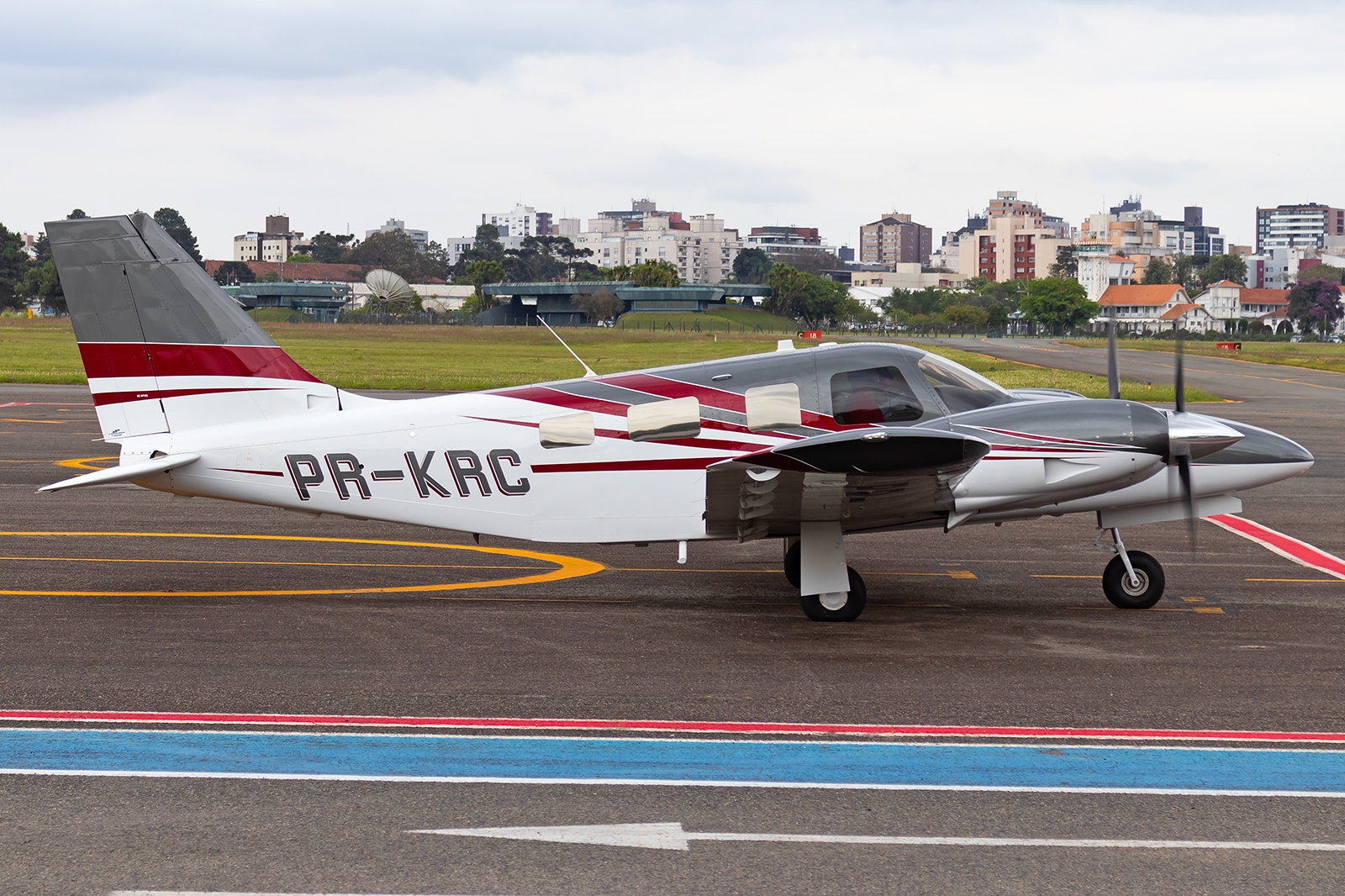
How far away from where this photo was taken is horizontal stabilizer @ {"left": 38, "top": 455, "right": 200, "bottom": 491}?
436 inches

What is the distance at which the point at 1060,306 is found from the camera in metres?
188

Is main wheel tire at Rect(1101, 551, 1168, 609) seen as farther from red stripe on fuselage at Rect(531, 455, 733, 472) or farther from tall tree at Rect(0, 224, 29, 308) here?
tall tree at Rect(0, 224, 29, 308)

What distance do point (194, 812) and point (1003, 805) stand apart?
4630 mm

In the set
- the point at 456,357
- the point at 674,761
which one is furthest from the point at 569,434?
the point at 456,357

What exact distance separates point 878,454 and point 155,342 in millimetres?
7498

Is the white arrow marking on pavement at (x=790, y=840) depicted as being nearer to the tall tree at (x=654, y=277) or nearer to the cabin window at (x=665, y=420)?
the cabin window at (x=665, y=420)

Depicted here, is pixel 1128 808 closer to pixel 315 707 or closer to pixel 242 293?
pixel 315 707

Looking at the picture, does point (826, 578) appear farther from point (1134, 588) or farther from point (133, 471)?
point (133, 471)

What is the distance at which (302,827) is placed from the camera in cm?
660

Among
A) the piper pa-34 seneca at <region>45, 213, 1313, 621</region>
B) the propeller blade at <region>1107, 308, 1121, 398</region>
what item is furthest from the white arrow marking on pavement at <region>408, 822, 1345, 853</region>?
the propeller blade at <region>1107, 308, 1121, 398</region>

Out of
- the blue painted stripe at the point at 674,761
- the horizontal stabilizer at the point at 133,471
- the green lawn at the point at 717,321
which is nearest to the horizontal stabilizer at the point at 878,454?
the blue painted stripe at the point at 674,761

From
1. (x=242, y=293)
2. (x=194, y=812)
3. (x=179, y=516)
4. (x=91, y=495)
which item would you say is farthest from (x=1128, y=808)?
(x=242, y=293)

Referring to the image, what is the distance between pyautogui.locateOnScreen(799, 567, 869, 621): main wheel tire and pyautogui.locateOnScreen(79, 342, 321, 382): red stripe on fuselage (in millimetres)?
5461

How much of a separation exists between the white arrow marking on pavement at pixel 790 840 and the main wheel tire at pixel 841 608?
5.01 metres
